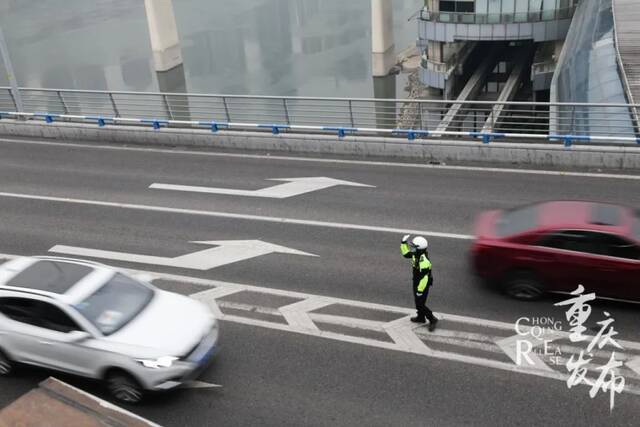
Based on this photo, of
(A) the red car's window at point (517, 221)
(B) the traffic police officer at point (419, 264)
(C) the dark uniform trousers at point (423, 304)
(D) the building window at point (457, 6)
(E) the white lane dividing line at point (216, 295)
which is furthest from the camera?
(D) the building window at point (457, 6)

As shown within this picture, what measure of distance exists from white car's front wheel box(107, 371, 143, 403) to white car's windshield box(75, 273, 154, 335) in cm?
58

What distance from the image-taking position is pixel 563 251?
9523mm

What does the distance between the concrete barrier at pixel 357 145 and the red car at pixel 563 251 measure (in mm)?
5284

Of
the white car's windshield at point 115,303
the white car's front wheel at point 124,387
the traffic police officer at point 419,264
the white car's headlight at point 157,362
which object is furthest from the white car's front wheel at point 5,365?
the traffic police officer at point 419,264

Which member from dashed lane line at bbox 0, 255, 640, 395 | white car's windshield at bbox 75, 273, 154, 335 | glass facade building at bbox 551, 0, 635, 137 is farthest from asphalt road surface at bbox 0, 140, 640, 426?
glass facade building at bbox 551, 0, 635, 137

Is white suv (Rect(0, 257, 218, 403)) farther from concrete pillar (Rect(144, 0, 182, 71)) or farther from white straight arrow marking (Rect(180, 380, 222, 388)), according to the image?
concrete pillar (Rect(144, 0, 182, 71))

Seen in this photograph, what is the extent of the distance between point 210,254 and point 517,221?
19.1ft

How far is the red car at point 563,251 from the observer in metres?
9.26

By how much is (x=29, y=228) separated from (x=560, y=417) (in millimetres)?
11744

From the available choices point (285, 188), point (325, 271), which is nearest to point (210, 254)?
point (325, 271)

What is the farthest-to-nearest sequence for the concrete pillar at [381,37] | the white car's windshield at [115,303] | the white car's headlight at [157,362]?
the concrete pillar at [381,37] < the white car's windshield at [115,303] < the white car's headlight at [157,362]

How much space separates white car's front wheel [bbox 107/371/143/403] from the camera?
8312 millimetres

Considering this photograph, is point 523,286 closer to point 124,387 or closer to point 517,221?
point 517,221

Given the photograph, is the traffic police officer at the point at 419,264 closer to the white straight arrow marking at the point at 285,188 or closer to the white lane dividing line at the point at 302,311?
the white lane dividing line at the point at 302,311
